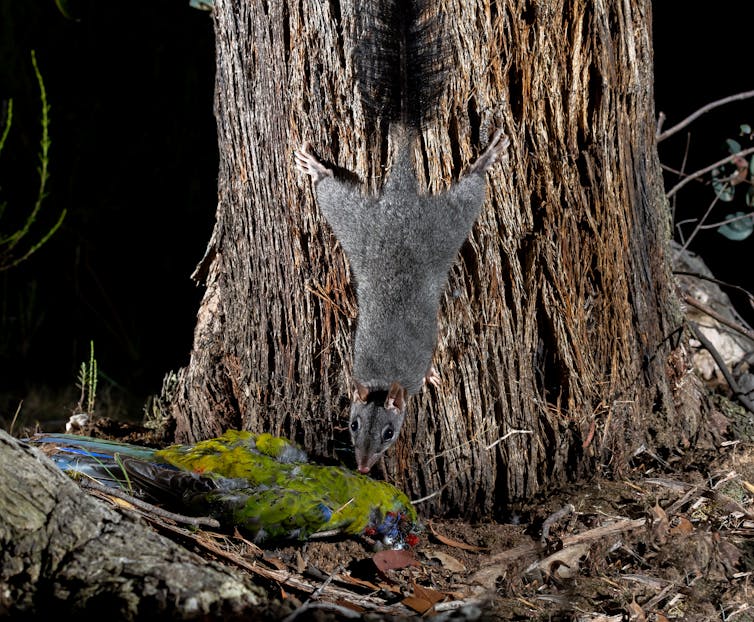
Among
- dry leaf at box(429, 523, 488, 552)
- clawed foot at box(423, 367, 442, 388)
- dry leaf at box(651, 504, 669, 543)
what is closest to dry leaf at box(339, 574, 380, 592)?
dry leaf at box(429, 523, 488, 552)

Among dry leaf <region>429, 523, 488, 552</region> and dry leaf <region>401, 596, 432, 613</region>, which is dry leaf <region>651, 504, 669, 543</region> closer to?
dry leaf <region>429, 523, 488, 552</region>

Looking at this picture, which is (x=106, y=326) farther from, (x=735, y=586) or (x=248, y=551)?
(x=735, y=586)

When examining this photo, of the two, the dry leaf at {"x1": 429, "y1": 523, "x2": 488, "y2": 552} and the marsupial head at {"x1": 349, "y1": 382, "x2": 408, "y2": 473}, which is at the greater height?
the marsupial head at {"x1": 349, "y1": 382, "x2": 408, "y2": 473}

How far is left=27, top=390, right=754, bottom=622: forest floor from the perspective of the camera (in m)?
2.49

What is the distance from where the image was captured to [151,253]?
19.4ft

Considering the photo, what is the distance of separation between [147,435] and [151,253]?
2.49 m

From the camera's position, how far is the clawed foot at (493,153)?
2.66m

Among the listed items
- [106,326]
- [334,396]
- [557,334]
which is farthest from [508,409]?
[106,326]

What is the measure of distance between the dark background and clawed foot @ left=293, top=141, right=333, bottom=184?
9.00 ft

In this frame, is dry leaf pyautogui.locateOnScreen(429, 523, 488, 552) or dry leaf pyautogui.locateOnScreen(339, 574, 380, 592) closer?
dry leaf pyautogui.locateOnScreen(339, 574, 380, 592)

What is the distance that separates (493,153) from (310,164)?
0.63m

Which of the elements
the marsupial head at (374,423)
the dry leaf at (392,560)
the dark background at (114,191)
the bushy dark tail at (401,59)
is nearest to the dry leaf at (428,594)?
the dry leaf at (392,560)

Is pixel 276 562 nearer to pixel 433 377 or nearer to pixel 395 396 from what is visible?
pixel 395 396

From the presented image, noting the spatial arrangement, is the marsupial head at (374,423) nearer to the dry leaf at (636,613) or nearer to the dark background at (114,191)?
the dry leaf at (636,613)
